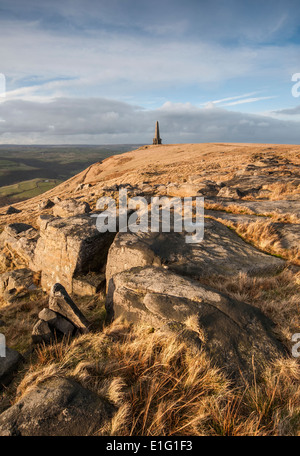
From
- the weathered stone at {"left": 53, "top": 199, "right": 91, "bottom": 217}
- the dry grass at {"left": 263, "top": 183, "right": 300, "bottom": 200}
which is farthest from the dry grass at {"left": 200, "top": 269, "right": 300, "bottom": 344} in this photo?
the weathered stone at {"left": 53, "top": 199, "right": 91, "bottom": 217}

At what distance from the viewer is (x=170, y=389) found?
2.88 metres

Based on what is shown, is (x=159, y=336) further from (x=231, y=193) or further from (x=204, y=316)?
(x=231, y=193)

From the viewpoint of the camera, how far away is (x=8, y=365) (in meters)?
3.62

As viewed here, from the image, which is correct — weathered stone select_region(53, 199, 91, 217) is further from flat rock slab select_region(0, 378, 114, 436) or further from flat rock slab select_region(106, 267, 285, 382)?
flat rock slab select_region(0, 378, 114, 436)

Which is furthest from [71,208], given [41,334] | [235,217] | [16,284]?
[41,334]

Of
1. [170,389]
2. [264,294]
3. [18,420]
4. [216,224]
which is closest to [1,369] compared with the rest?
[18,420]

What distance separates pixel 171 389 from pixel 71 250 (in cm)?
533

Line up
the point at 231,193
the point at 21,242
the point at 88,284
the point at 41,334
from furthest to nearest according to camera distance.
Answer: the point at 231,193
the point at 21,242
the point at 88,284
the point at 41,334

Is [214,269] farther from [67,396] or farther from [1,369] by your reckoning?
[1,369]

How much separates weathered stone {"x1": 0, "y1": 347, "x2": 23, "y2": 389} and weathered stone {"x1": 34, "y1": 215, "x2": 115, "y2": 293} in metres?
3.25

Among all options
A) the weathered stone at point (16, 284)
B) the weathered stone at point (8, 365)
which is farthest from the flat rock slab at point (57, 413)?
the weathered stone at point (16, 284)

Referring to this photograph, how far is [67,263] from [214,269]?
461 cm

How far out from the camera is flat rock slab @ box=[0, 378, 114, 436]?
7.78ft

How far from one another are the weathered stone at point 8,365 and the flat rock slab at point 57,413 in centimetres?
110
